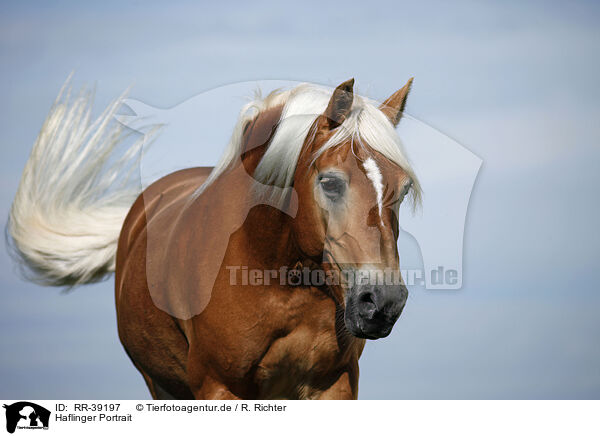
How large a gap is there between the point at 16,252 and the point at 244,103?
2037mm

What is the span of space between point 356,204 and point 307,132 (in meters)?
0.36

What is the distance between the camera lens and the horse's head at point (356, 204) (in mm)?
2477

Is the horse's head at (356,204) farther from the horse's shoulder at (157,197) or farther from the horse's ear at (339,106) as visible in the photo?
the horse's shoulder at (157,197)

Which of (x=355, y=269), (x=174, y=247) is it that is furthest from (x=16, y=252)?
(x=355, y=269)

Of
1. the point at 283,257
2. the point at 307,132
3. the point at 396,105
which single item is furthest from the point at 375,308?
the point at 396,105

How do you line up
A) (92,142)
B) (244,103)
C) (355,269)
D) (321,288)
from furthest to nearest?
(92,142) → (244,103) → (321,288) → (355,269)

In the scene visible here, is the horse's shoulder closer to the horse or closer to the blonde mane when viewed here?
the horse

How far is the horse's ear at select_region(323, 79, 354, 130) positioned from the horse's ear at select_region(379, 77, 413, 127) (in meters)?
0.22

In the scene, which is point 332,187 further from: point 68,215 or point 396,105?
point 68,215

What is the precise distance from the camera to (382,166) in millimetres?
2564

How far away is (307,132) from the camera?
272 cm

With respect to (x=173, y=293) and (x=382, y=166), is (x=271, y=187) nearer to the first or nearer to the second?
(x=382, y=166)
